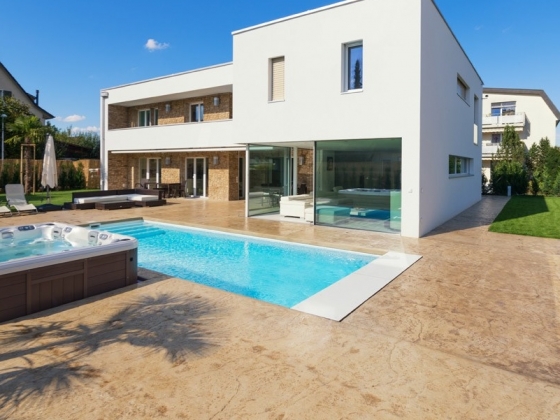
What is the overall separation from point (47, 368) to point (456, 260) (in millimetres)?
8551

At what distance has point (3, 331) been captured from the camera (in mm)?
5016

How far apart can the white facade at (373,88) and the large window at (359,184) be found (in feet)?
1.28

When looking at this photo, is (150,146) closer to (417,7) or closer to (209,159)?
(209,159)

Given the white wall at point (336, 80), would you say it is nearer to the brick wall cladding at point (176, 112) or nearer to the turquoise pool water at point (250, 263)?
the turquoise pool water at point (250, 263)

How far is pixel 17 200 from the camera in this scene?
673 inches

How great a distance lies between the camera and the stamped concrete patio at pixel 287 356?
11.2 ft

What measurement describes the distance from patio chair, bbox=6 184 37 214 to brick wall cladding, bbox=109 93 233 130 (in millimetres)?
11004

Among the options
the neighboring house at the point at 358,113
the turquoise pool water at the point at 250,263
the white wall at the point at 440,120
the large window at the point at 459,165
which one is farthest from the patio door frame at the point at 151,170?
the white wall at the point at 440,120

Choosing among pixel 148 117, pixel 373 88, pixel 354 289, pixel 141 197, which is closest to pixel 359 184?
pixel 373 88

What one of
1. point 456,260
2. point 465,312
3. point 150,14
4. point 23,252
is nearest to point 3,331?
point 23,252

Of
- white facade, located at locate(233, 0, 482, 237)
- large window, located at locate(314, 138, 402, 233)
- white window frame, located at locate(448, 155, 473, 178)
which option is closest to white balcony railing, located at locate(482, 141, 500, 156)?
white window frame, located at locate(448, 155, 473, 178)

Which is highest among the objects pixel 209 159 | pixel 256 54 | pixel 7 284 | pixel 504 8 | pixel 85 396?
pixel 504 8

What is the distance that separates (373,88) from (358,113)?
0.93 m

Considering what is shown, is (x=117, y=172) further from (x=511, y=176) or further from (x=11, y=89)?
(x=511, y=176)
